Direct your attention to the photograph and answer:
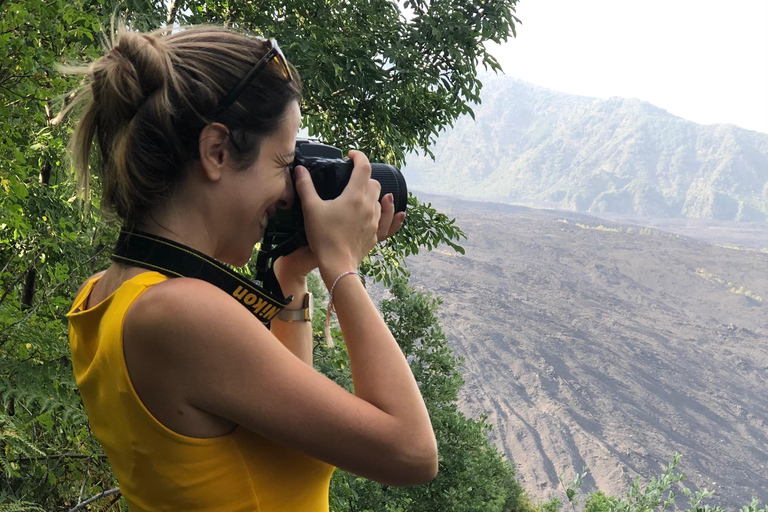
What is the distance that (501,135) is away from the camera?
150m

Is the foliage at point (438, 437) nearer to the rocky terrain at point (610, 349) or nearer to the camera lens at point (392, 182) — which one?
the camera lens at point (392, 182)

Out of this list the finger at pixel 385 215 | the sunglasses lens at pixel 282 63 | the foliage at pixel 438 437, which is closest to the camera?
the sunglasses lens at pixel 282 63

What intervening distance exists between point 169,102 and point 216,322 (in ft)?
0.73

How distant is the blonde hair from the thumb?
0.21 feet

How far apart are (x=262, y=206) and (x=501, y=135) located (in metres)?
155

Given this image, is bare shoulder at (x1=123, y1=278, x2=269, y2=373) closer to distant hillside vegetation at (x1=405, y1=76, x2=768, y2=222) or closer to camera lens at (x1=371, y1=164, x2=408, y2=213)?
camera lens at (x1=371, y1=164, x2=408, y2=213)

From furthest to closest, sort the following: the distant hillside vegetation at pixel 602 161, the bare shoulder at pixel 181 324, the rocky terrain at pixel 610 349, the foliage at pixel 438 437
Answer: the distant hillside vegetation at pixel 602 161 < the rocky terrain at pixel 610 349 < the foliage at pixel 438 437 < the bare shoulder at pixel 181 324

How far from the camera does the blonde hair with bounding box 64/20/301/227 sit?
605mm

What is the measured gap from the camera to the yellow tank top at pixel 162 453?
56 cm

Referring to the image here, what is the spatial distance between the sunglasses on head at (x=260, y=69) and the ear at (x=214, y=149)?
0.08 ft

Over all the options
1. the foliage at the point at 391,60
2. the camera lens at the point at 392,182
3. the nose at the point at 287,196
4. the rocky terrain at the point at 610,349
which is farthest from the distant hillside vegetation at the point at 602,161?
the nose at the point at 287,196

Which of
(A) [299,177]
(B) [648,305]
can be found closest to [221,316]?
(A) [299,177]

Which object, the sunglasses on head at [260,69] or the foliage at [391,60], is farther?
the foliage at [391,60]

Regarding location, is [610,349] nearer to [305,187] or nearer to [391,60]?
[391,60]
